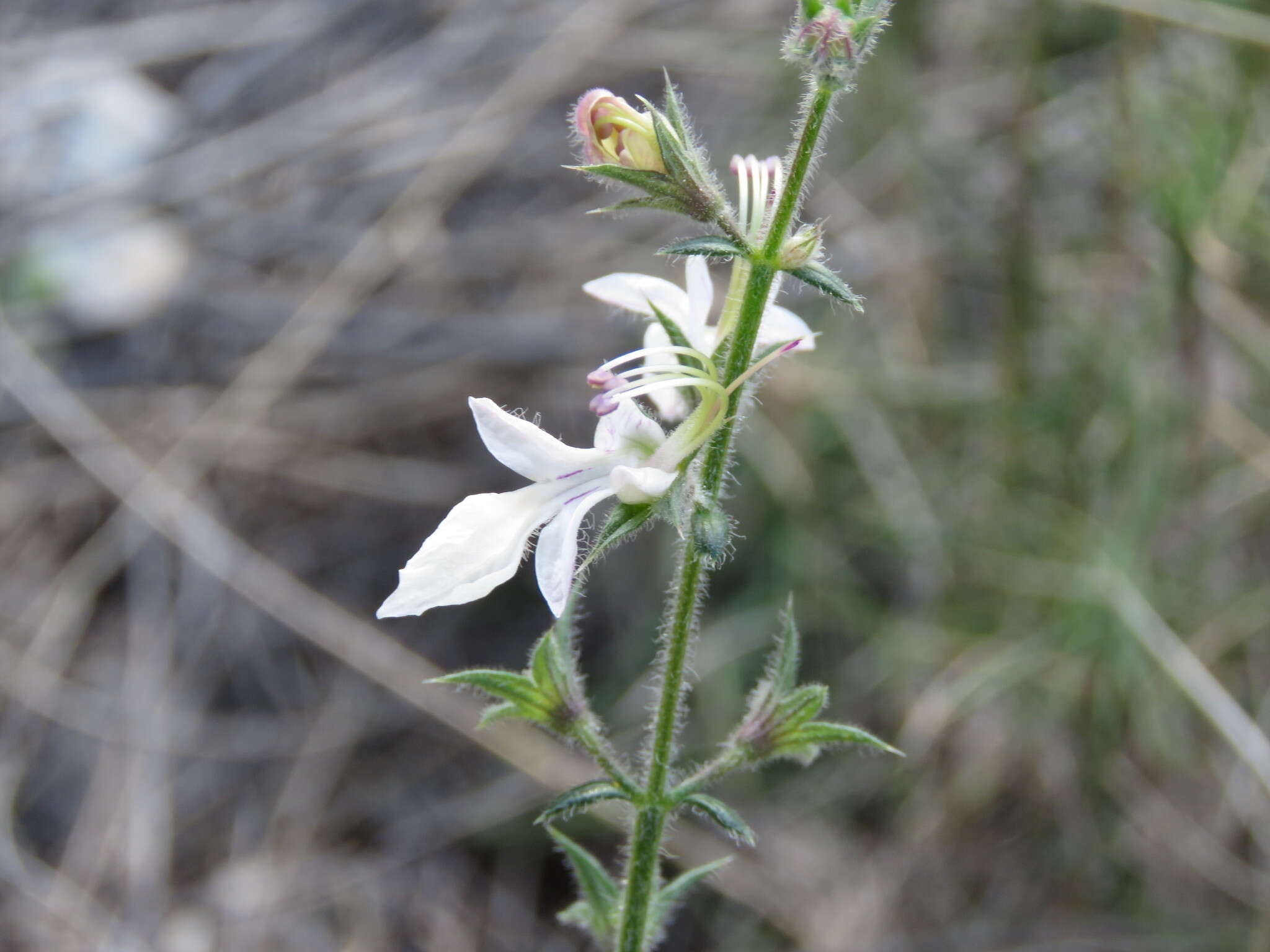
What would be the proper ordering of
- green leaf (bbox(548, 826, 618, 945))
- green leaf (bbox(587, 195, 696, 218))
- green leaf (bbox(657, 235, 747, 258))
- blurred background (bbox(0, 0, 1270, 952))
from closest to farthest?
green leaf (bbox(657, 235, 747, 258))
green leaf (bbox(587, 195, 696, 218))
green leaf (bbox(548, 826, 618, 945))
blurred background (bbox(0, 0, 1270, 952))

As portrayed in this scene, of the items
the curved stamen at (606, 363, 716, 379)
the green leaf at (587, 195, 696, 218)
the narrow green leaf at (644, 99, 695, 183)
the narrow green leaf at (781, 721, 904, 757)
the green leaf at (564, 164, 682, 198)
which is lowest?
the narrow green leaf at (781, 721, 904, 757)

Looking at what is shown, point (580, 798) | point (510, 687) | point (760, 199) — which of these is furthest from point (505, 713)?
point (760, 199)

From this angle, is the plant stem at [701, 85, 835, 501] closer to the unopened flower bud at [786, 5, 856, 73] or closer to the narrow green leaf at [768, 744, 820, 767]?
the unopened flower bud at [786, 5, 856, 73]

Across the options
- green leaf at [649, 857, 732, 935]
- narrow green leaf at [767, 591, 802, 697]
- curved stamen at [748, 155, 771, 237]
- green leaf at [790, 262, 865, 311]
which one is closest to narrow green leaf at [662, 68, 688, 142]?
curved stamen at [748, 155, 771, 237]

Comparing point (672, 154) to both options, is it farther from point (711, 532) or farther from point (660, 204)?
point (711, 532)

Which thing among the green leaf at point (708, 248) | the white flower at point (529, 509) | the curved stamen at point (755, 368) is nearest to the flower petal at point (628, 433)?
the white flower at point (529, 509)

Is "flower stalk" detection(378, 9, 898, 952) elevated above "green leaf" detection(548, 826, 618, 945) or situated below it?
above
